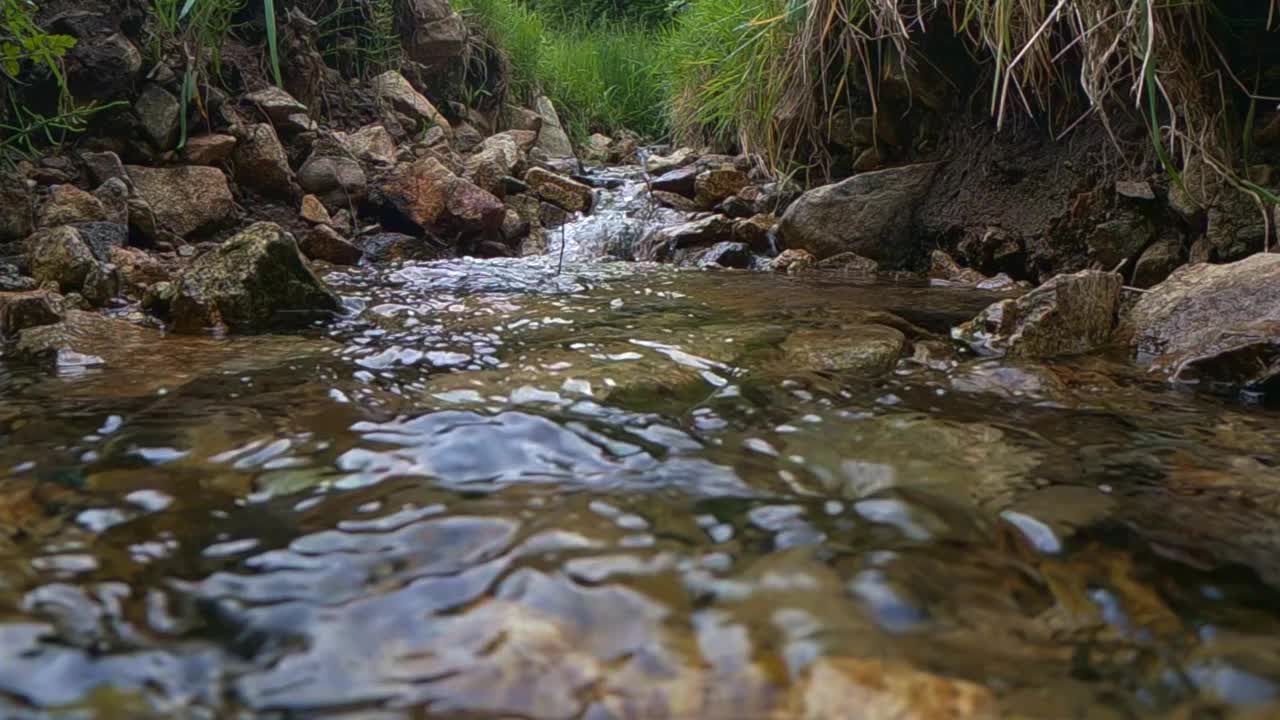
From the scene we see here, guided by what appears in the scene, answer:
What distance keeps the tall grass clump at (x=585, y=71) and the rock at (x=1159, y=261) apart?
4.49 meters

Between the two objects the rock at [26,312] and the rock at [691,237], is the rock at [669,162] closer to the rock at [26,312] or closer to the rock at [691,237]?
the rock at [691,237]

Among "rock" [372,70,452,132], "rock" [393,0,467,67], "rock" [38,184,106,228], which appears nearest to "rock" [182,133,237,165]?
"rock" [38,184,106,228]

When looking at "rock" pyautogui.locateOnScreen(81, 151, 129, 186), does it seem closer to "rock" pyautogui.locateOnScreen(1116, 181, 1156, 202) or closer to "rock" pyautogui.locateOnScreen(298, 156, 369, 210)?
"rock" pyautogui.locateOnScreen(298, 156, 369, 210)

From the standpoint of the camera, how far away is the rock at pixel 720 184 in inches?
168

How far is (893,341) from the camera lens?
183 cm

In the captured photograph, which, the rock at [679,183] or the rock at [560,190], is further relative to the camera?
the rock at [560,190]

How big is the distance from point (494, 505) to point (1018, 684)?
1.86 ft

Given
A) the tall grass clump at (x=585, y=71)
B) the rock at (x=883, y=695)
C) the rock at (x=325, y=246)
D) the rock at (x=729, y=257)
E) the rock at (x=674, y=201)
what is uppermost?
the tall grass clump at (x=585, y=71)

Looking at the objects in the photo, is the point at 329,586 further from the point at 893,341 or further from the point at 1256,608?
the point at 893,341

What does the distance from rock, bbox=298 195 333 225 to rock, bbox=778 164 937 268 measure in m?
1.98

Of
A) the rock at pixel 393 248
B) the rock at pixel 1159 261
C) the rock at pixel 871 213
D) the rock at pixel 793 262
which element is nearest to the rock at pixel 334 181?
the rock at pixel 393 248

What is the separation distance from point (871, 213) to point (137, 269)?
2598 millimetres

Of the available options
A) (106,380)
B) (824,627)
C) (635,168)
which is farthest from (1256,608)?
(635,168)

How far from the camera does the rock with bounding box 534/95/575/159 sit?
6383 mm
